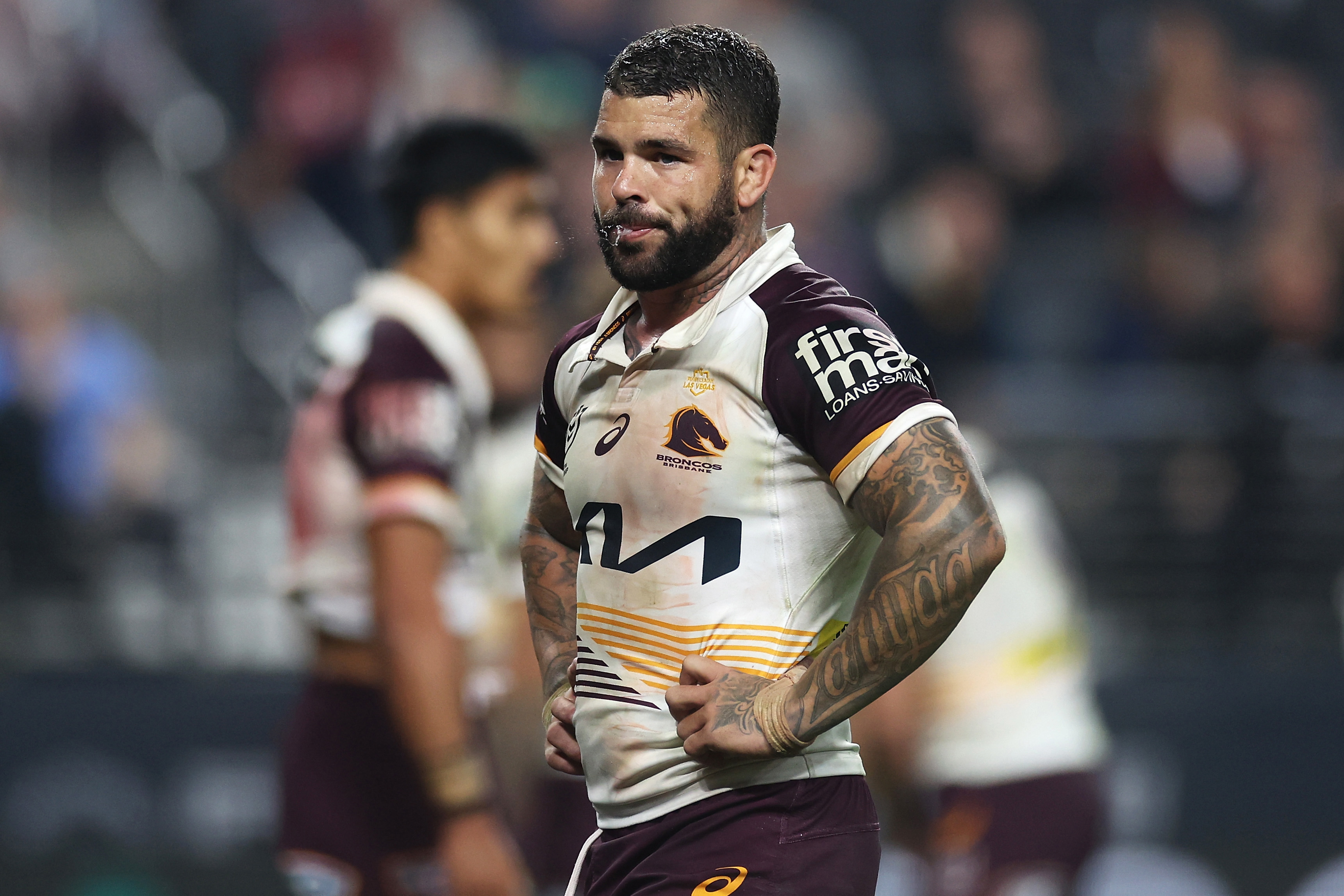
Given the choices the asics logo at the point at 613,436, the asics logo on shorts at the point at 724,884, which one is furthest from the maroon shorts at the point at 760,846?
the asics logo at the point at 613,436

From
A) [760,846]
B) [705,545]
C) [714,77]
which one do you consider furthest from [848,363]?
[760,846]

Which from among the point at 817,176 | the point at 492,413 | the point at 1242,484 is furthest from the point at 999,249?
the point at 492,413

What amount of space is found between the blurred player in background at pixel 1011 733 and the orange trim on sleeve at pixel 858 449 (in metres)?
2.64

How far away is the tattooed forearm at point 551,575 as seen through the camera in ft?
11.6

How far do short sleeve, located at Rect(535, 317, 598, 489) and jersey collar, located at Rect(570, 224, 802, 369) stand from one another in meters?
0.10

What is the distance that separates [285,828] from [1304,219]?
7.04 meters

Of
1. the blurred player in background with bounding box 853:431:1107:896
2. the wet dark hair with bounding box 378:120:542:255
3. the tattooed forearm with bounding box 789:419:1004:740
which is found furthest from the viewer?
the blurred player in background with bounding box 853:431:1107:896

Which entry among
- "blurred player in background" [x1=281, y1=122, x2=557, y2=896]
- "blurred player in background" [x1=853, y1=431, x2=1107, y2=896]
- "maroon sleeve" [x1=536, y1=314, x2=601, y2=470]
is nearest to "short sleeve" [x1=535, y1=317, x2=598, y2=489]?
"maroon sleeve" [x1=536, y1=314, x2=601, y2=470]

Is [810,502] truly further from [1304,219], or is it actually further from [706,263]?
[1304,219]

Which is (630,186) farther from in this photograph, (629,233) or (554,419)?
(554,419)

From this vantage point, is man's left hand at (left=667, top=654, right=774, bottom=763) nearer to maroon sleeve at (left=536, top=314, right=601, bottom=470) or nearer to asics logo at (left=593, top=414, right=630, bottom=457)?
asics logo at (left=593, top=414, right=630, bottom=457)

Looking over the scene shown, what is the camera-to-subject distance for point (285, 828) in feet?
16.2

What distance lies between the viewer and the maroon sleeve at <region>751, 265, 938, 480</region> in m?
2.81

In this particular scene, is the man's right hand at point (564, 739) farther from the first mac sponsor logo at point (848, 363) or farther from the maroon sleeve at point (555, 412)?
the first mac sponsor logo at point (848, 363)
